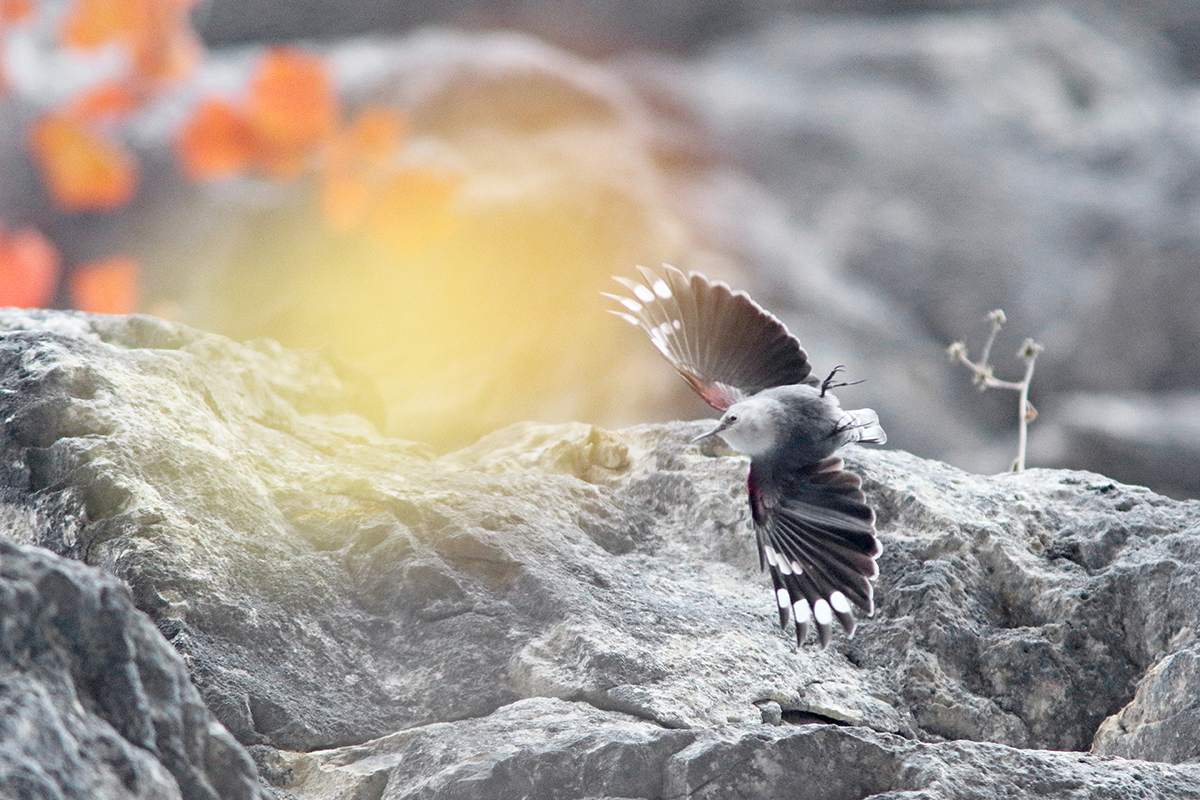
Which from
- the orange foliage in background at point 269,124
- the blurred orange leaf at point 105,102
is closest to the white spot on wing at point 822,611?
the orange foliage in background at point 269,124

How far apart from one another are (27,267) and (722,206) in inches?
265

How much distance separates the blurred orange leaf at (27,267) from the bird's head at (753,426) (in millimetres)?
10165

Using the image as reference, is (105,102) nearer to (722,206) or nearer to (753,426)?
(722,206)

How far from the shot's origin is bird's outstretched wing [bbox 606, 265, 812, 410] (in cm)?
299

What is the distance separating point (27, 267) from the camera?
37.5 ft

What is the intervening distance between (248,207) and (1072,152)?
7.76m

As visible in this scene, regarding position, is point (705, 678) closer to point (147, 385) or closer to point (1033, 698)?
point (1033, 698)

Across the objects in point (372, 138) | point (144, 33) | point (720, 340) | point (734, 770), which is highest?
point (144, 33)

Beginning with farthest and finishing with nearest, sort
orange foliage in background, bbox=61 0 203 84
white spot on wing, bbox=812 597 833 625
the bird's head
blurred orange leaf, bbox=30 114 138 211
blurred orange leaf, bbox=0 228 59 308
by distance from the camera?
orange foliage in background, bbox=61 0 203 84 → blurred orange leaf, bbox=0 228 59 308 → blurred orange leaf, bbox=30 114 138 211 → the bird's head → white spot on wing, bbox=812 597 833 625

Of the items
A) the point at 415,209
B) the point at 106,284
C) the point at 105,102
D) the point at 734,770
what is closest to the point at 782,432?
the point at 734,770

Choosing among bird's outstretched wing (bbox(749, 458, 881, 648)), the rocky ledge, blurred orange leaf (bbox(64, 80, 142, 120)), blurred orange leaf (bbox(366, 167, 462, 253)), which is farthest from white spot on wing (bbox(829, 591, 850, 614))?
blurred orange leaf (bbox(64, 80, 142, 120))

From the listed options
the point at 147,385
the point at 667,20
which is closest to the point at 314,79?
the point at 667,20

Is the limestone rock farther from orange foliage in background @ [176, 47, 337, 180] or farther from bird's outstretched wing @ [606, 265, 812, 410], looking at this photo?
orange foliage in background @ [176, 47, 337, 180]

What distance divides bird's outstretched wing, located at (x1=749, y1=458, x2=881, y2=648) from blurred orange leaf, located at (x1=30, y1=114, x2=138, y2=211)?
975 centimetres
